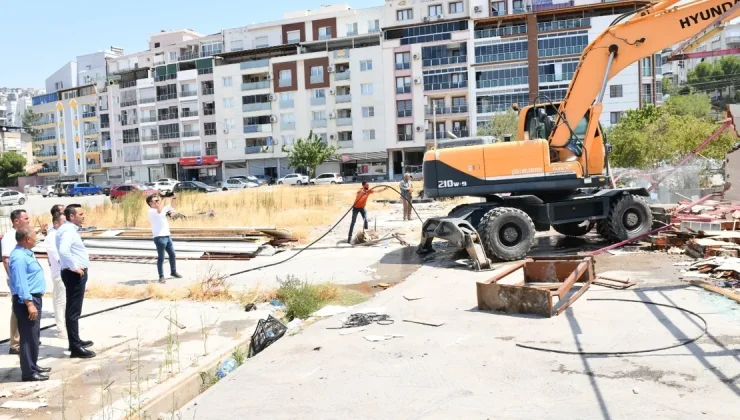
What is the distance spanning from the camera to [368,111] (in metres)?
68.9

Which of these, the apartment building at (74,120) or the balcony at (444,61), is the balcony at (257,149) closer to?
the balcony at (444,61)

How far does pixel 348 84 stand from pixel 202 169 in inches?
904

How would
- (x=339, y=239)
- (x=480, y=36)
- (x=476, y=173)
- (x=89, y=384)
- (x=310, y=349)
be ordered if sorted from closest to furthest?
(x=89, y=384)
(x=310, y=349)
(x=476, y=173)
(x=339, y=239)
(x=480, y=36)

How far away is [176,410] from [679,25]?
11.5 meters

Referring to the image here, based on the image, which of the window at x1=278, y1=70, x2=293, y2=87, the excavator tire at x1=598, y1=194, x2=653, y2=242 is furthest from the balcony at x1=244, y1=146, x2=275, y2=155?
the excavator tire at x1=598, y1=194, x2=653, y2=242

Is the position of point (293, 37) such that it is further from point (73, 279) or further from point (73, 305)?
point (73, 305)

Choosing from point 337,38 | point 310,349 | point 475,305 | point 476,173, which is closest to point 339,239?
point 476,173

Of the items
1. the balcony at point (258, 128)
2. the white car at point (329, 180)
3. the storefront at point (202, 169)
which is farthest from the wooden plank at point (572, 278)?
the storefront at point (202, 169)

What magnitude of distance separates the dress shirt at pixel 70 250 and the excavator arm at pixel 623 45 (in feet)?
31.4

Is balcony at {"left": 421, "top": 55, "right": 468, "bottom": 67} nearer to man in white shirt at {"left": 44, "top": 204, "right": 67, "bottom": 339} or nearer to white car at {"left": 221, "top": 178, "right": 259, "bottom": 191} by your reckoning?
white car at {"left": 221, "top": 178, "right": 259, "bottom": 191}

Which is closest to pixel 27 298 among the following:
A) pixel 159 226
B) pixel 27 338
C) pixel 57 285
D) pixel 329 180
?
pixel 27 338

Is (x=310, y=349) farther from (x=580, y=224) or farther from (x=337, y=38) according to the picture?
(x=337, y=38)

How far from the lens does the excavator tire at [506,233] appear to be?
40.2 ft

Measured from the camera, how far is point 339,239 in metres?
18.3
